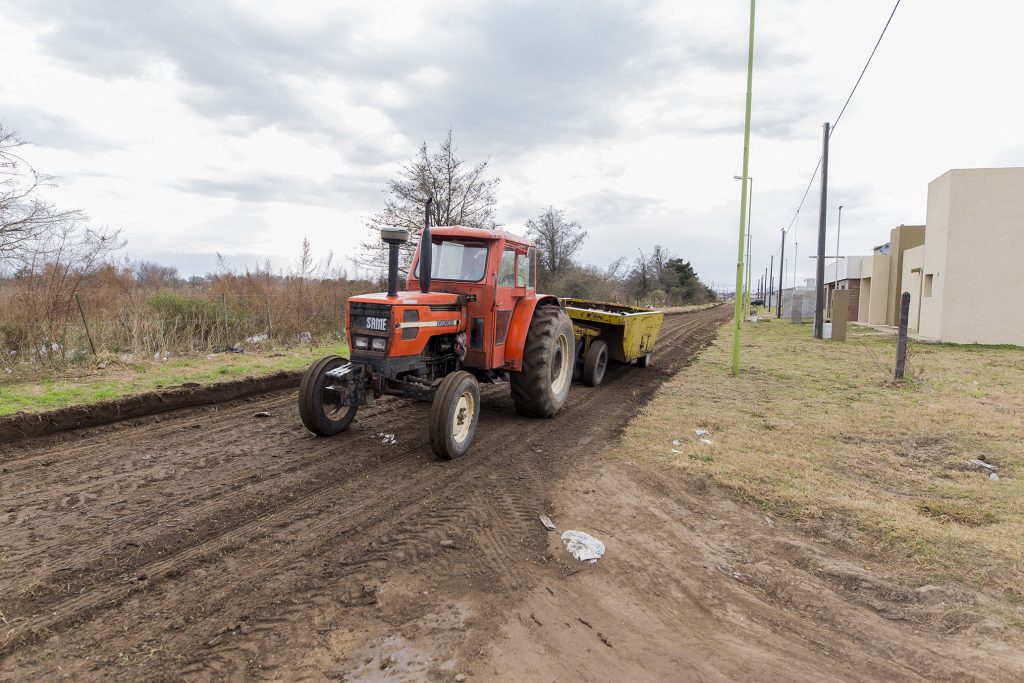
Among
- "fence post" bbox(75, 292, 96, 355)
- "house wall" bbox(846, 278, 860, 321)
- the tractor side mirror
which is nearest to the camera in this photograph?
the tractor side mirror

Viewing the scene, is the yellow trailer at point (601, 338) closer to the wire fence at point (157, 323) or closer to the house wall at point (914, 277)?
the wire fence at point (157, 323)

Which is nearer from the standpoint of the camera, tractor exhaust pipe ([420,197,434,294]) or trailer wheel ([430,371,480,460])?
tractor exhaust pipe ([420,197,434,294])

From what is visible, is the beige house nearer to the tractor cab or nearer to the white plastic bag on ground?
the tractor cab

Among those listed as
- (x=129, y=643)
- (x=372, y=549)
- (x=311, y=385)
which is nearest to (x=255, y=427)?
(x=311, y=385)

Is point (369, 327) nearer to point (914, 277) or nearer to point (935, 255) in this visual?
point (935, 255)

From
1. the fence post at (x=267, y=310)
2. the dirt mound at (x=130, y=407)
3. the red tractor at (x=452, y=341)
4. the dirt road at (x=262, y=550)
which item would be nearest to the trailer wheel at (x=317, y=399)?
the red tractor at (x=452, y=341)

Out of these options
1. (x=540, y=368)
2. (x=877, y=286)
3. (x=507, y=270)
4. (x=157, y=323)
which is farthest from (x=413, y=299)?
(x=877, y=286)

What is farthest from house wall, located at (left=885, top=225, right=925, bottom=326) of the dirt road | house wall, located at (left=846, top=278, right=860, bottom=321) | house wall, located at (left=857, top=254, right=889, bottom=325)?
the dirt road

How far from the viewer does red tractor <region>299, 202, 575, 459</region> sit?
5.34 m

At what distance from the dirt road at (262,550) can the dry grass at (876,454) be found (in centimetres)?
164

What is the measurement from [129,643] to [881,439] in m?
7.46

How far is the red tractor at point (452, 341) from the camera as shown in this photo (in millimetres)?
5336

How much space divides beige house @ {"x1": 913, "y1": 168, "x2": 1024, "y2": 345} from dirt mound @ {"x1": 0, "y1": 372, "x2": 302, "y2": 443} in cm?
1901

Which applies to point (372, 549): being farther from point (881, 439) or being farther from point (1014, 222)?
point (1014, 222)
